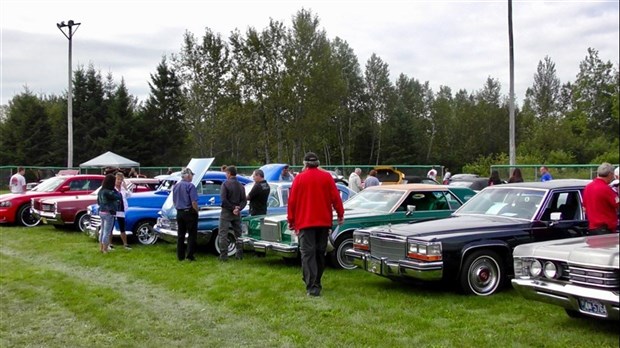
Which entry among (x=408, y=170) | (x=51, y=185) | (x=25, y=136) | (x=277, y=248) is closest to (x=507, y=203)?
(x=277, y=248)

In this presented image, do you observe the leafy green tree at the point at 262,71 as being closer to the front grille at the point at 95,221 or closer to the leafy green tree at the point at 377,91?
the leafy green tree at the point at 377,91

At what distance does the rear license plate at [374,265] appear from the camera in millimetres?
8578

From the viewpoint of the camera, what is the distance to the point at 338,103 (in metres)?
55.4

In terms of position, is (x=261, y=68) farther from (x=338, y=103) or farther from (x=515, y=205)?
(x=515, y=205)

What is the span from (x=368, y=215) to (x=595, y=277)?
212 inches

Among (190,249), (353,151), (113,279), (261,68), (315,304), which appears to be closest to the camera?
(315,304)

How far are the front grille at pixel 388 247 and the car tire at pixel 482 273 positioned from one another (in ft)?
A: 2.69

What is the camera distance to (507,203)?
931 centimetres

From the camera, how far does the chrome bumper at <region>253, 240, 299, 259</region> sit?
1063cm

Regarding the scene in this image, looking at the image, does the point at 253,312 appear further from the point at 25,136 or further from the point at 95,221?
the point at 25,136

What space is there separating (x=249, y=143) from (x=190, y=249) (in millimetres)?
55707

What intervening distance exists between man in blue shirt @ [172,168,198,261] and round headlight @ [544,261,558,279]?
285 inches

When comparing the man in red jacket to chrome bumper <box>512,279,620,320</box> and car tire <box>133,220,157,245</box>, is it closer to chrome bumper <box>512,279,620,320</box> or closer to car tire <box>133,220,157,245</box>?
chrome bumper <box>512,279,620,320</box>

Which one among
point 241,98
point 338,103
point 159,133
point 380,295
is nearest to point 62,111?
point 159,133
